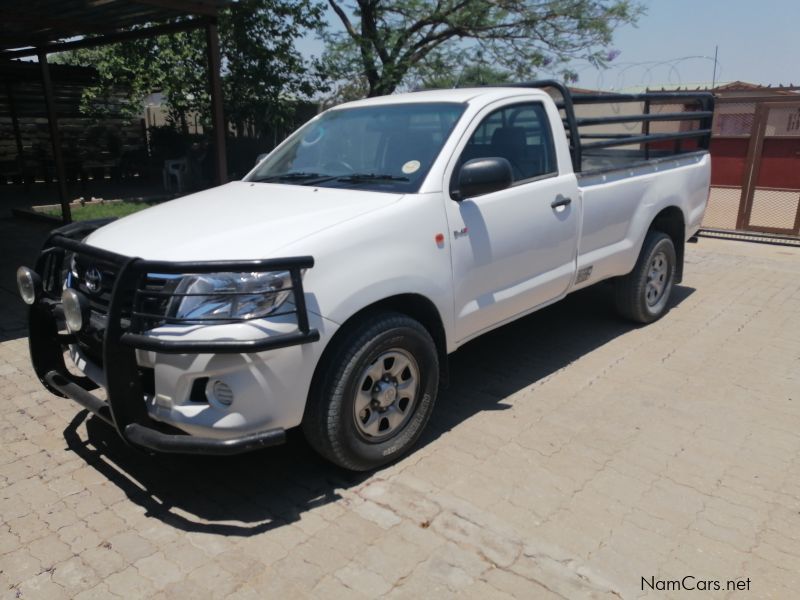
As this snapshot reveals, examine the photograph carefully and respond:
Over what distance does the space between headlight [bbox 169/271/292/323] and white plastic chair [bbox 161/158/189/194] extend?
45.5 ft

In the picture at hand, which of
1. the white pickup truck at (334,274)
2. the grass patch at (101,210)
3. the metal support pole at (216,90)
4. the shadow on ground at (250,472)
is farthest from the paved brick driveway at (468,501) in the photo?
the grass patch at (101,210)

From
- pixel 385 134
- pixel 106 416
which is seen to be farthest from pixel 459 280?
pixel 106 416

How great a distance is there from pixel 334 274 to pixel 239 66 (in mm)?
12817

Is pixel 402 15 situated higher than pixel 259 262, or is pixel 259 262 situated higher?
pixel 402 15

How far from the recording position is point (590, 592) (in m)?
2.61

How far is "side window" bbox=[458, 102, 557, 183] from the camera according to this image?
4121 mm

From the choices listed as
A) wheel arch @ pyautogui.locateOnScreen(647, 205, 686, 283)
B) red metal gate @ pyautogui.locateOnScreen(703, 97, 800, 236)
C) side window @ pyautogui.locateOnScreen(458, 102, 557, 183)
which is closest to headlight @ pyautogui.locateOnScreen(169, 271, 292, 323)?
side window @ pyautogui.locateOnScreen(458, 102, 557, 183)

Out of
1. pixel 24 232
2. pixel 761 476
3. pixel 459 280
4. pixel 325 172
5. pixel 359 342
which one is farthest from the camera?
pixel 24 232

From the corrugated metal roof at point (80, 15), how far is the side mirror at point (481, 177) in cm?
499

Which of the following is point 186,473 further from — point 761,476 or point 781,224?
point 781,224

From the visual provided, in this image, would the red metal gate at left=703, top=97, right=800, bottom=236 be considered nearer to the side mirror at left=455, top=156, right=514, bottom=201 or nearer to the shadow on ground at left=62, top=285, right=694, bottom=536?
the shadow on ground at left=62, top=285, right=694, bottom=536

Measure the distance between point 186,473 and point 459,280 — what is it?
187cm

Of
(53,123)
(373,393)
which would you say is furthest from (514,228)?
(53,123)

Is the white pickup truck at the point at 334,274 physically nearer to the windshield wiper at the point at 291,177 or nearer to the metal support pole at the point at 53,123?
the windshield wiper at the point at 291,177
